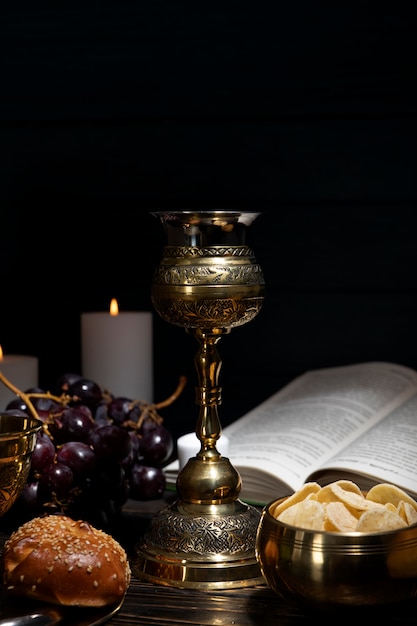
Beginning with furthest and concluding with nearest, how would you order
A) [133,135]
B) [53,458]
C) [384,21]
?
[133,135]
[384,21]
[53,458]

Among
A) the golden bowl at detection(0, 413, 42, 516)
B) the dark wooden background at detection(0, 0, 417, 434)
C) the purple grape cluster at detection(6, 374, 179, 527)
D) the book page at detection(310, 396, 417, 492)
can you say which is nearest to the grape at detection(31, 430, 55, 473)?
the purple grape cluster at detection(6, 374, 179, 527)

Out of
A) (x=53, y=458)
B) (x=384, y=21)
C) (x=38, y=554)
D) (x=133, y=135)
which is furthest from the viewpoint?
(x=133, y=135)

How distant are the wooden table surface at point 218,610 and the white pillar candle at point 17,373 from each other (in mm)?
381

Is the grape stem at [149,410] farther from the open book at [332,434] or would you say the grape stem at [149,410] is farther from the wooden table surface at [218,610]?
the wooden table surface at [218,610]

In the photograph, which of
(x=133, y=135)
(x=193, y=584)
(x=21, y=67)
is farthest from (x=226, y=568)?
(x=21, y=67)

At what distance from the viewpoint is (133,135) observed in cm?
158

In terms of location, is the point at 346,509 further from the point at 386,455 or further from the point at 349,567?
the point at 386,455

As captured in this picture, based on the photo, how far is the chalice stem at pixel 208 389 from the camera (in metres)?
0.89

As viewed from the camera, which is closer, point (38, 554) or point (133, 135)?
point (38, 554)

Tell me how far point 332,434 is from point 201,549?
0.35 metres

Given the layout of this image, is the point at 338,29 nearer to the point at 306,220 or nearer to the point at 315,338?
the point at 306,220

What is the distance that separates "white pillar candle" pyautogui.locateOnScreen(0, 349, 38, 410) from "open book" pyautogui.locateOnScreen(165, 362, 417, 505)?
213 mm

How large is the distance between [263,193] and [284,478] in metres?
0.63

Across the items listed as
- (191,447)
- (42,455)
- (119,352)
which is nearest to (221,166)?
(119,352)
